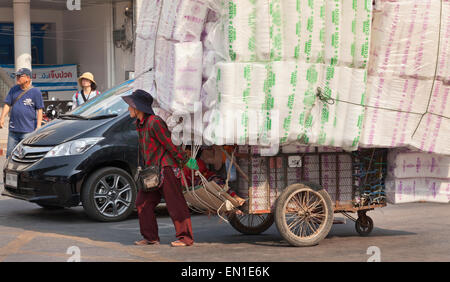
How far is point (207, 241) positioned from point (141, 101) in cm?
166

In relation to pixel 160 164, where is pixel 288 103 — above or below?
above

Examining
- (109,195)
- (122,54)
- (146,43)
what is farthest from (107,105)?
(122,54)

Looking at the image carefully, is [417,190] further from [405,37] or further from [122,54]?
[122,54]

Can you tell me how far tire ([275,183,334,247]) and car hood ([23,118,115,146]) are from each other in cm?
305

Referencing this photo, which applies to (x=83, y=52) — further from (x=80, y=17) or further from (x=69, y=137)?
(x=69, y=137)

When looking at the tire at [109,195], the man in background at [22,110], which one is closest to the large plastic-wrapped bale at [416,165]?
the tire at [109,195]

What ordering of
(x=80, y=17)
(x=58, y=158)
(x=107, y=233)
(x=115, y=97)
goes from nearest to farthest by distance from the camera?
(x=107, y=233)
(x=58, y=158)
(x=115, y=97)
(x=80, y=17)

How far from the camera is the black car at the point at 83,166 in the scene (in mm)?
9477

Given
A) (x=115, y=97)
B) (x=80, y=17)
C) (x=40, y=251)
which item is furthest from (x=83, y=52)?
(x=40, y=251)

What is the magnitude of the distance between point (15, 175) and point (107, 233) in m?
1.70

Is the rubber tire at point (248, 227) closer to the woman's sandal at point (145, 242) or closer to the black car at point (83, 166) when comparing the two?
the woman's sandal at point (145, 242)

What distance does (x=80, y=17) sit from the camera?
3247 cm

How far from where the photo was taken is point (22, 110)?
11727mm

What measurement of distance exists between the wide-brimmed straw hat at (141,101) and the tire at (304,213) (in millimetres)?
1568
